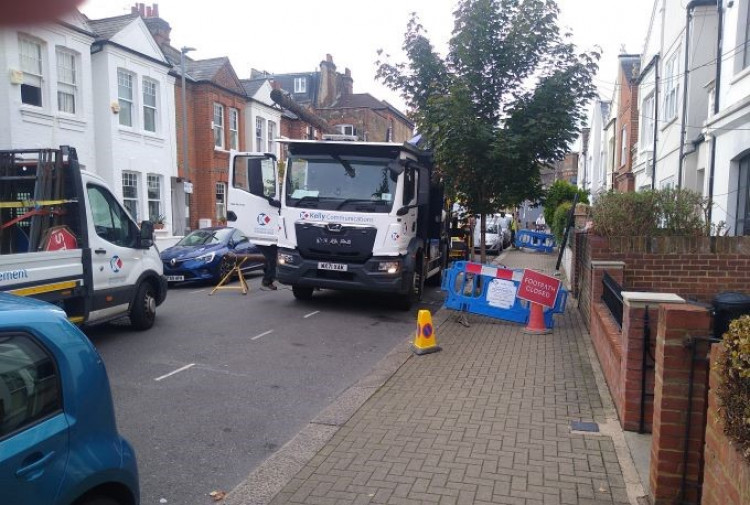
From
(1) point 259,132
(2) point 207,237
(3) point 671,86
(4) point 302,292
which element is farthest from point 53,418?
(1) point 259,132

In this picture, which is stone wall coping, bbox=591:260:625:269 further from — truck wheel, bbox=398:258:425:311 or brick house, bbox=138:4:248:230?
brick house, bbox=138:4:248:230

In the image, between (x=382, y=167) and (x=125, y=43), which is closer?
(x=382, y=167)

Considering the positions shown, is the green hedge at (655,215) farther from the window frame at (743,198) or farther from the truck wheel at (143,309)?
the truck wheel at (143,309)

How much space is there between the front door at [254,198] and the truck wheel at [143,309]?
10.2 ft

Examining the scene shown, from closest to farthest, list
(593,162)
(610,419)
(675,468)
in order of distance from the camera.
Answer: (675,468)
(610,419)
(593,162)

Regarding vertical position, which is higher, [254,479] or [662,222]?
[662,222]

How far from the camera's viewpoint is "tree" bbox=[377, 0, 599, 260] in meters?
10.7

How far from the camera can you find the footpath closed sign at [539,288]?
8750 mm

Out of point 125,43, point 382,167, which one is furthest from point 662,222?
point 125,43

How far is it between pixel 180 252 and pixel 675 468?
490 inches

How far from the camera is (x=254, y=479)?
4.11 meters

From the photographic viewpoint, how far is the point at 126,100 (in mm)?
19828

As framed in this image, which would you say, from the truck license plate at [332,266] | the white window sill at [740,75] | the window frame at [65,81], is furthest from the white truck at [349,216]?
the window frame at [65,81]

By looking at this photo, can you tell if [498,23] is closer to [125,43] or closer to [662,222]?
[662,222]
